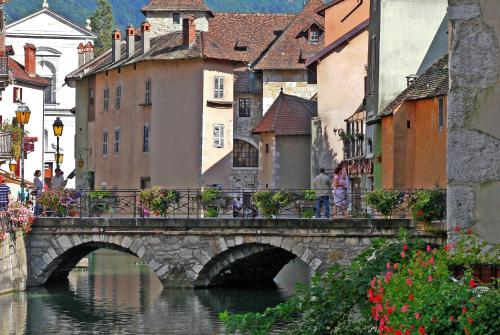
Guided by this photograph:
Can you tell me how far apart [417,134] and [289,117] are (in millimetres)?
27688

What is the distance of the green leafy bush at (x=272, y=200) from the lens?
135ft

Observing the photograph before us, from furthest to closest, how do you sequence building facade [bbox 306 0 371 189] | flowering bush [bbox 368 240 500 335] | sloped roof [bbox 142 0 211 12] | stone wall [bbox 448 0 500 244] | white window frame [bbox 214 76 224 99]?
Answer: 1. sloped roof [bbox 142 0 211 12]
2. white window frame [bbox 214 76 224 99]
3. building facade [bbox 306 0 371 189]
4. stone wall [bbox 448 0 500 244]
5. flowering bush [bbox 368 240 500 335]

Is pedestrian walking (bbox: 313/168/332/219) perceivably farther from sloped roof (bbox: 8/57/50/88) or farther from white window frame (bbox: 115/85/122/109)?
sloped roof (bbox: 8/57/50/88)

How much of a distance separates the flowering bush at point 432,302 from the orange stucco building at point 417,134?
34.3m

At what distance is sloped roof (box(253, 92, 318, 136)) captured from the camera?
2857 inches

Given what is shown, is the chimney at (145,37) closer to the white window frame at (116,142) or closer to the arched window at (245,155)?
the white window frame at (116,142)

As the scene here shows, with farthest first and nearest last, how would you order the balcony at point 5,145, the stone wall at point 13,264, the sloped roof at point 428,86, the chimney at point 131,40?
the chimney at point 131,40
the balcony at point 5,145
the sloped roof at point 428,86
the stone wall at point 13,264

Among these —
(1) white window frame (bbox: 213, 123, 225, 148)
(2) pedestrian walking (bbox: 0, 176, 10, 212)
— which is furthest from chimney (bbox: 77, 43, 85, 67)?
(2) pedestrian walking (bbox: 0, 176, 10, 212)

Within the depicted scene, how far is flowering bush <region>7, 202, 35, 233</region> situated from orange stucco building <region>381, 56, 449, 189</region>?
1225 cm

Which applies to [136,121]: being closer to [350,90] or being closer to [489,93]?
[350,90]

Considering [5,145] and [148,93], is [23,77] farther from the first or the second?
[5,145]

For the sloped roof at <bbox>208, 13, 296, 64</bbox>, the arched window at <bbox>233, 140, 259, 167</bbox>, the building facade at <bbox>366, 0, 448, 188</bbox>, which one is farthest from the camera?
the sloped roof at <bbox>208, 13, 296, 64</bbox>

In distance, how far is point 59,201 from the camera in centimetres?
4384

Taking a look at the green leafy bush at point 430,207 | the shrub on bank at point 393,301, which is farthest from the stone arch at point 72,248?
the shrub on bank at point 393,301
